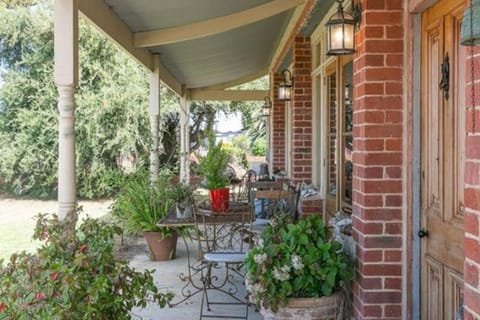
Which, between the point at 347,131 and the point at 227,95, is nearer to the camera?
the point at 347,131

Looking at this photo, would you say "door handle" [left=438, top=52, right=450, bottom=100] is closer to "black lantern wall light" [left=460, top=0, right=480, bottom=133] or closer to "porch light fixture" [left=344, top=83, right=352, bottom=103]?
"black lantern wall light" [left=460, top=0, right=480, bottom=133]

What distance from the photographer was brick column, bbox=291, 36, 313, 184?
241 inches

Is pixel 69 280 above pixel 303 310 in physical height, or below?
above

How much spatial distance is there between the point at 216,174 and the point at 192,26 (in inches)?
73.1

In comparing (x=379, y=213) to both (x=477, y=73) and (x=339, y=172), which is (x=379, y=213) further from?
(x=339, y=172)

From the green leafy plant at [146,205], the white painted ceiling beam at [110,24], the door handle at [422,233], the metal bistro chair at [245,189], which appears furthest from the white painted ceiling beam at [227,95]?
the door handle at [422,233]

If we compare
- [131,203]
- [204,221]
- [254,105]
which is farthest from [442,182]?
[254,105]

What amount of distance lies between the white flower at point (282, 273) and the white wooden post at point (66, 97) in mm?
1632

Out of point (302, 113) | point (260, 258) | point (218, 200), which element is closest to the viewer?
point (260, 258)

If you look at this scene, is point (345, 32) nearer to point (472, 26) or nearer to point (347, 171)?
point (347, 171)

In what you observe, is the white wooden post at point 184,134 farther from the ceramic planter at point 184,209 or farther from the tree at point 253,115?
the tree at point 253,115

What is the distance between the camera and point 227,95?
1239 centimetres

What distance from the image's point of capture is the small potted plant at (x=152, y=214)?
5277 millimetres

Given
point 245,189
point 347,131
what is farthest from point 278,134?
point 347,131
